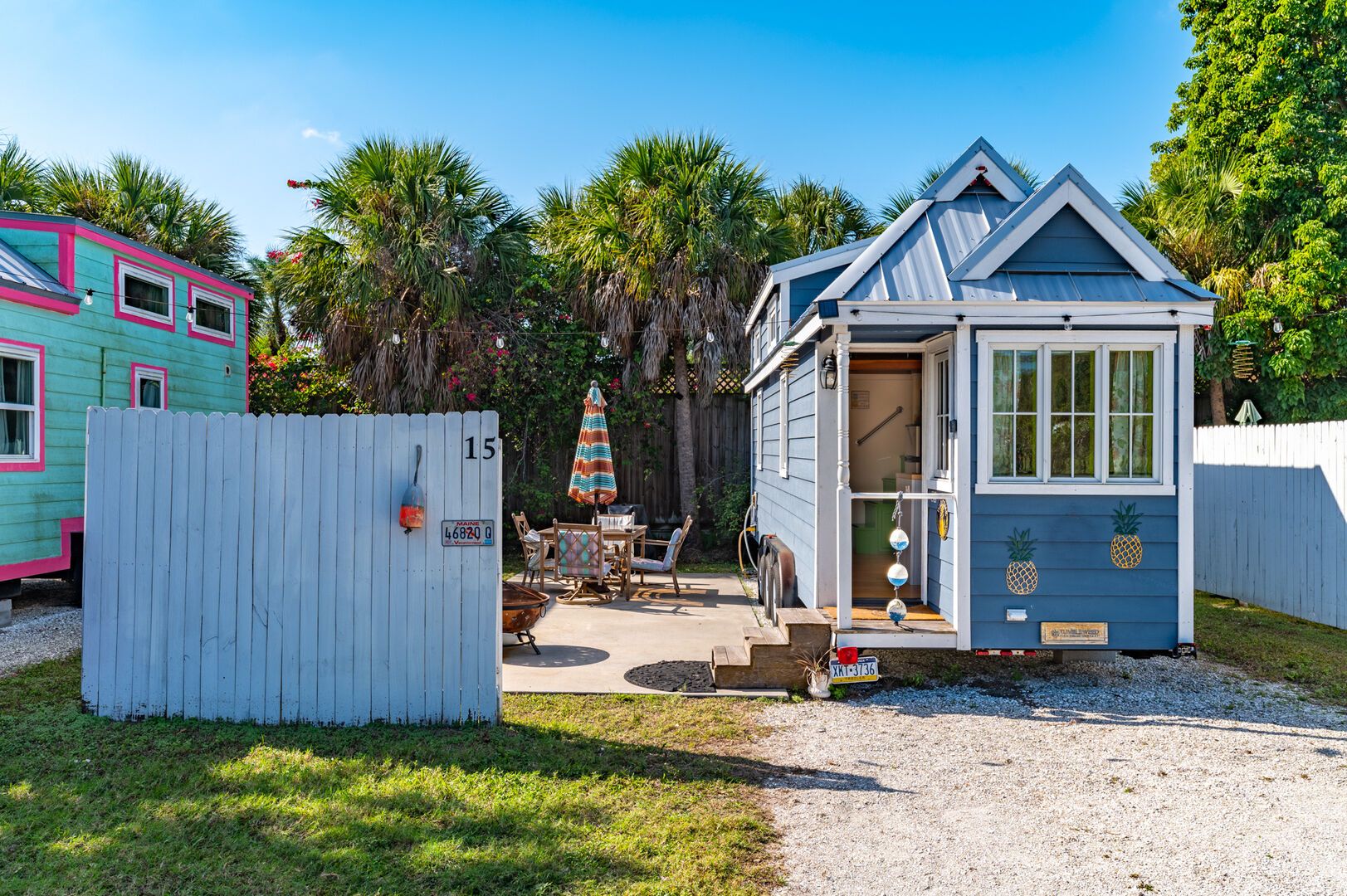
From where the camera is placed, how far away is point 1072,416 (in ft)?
19.7

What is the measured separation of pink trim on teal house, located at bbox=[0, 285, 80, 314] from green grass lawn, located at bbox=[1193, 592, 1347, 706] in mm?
11702

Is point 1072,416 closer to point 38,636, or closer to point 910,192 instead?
point 38,636

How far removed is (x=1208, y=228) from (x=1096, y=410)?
9.92 metres

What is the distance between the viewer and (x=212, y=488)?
5.11 metres

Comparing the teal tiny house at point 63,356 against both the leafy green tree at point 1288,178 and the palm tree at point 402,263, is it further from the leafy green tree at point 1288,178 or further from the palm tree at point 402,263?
the leafy green tree at point 1288,178

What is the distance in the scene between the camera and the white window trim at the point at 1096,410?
5891 millimetres

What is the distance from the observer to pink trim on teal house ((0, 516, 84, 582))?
8234mm

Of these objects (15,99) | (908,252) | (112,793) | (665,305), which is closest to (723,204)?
(665,305)

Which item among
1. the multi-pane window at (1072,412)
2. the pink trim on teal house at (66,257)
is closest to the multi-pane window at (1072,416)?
the multi-pane window at (1072,412)

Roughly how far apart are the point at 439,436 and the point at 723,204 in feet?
Result: 27.6

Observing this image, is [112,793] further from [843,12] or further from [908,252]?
[843,12]

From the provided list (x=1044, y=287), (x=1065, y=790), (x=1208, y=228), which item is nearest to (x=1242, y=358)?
(x=1208, y=228)

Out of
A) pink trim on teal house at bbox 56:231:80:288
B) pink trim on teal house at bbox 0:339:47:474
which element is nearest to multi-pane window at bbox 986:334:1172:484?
pink trim on teal house at bbox 0:339:47:474

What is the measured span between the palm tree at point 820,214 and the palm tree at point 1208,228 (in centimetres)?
452
